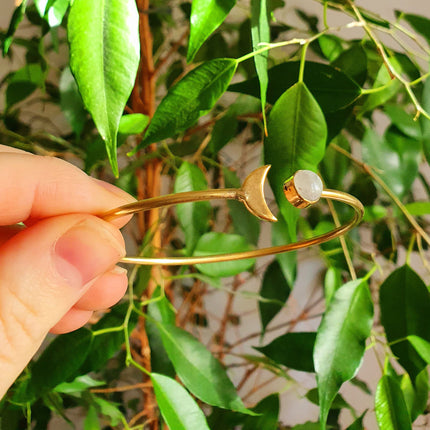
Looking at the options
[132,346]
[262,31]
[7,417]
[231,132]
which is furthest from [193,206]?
[132,346]

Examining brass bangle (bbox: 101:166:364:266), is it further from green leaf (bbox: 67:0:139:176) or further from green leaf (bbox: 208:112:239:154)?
green leaf (bbox: 208:112:239:154)

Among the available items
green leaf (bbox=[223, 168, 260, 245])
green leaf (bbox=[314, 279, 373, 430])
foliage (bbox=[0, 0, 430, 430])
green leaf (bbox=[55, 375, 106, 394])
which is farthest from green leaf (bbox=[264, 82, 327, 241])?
green leaf (bbox=[55, 375, 106, 394])

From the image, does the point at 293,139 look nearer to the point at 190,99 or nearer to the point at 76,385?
the point at 190,99

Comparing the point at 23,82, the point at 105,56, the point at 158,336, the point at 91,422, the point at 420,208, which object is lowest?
the point at 91,422

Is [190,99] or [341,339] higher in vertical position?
[190,99]

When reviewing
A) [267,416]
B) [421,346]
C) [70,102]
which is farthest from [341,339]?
[70,102]

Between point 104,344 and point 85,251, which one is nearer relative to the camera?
point 85,251

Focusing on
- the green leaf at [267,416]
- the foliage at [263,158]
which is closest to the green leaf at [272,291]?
the foliage at [263,158]
